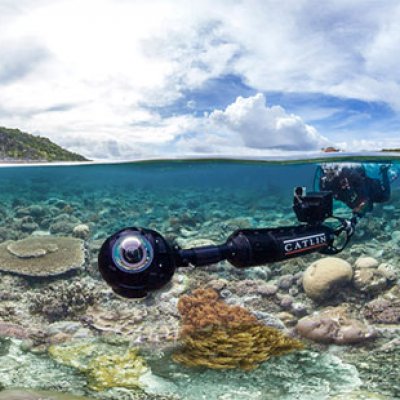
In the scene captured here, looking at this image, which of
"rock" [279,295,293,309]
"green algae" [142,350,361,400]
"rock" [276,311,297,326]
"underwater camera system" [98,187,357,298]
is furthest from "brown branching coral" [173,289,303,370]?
"underwater camera system" [98,187,357,298]

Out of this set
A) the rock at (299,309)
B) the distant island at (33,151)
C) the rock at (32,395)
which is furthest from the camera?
the distant island at (33,151)

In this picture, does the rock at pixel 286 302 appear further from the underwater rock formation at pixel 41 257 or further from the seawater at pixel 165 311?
the underwater rock formation at pixel 41 257

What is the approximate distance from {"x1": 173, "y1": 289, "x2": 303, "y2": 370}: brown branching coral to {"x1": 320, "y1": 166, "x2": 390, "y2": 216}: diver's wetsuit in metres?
3.86

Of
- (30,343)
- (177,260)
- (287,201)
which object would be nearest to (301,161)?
(287,201)

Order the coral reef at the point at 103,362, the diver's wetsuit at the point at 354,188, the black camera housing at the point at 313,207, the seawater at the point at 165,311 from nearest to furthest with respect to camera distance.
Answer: the black camera housing at the point at 313,207, the diver's wetsuit at the point at 354,188, the seawater at the point at 165,311, the coral reef at the point at 103,362

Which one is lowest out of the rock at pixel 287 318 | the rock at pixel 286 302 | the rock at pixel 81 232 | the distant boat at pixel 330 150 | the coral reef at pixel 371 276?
the rock at pixel 287 318

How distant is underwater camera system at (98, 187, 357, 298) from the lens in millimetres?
2590

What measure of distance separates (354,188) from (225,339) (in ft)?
13.6

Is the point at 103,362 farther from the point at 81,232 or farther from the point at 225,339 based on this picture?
the point at 81,232

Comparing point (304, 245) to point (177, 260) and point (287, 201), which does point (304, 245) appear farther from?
point (287, 201)

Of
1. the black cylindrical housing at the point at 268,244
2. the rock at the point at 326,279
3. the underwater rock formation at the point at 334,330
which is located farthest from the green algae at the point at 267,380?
the black cylindrical housing at the point at 268,244

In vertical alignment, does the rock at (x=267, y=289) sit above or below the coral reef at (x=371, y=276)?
below

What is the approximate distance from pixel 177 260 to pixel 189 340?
5723 mm

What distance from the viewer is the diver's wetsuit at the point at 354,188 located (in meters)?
4.85
